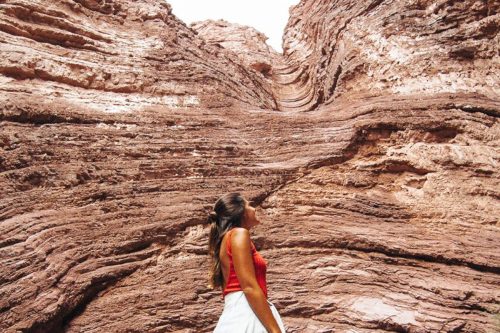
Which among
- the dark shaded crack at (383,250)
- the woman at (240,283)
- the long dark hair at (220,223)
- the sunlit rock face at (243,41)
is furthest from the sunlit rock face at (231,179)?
the sunlit rock face at (243,41)

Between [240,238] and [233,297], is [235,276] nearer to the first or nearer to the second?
[233,297]

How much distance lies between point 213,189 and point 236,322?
13.0ft

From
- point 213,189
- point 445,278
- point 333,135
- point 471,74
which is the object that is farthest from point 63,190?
point 471,74

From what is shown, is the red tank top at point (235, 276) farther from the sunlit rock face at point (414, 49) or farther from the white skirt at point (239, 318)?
the sunlit rock face at point (414, 49)

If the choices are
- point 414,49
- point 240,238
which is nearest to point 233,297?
point 240,238

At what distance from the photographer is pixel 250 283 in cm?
355

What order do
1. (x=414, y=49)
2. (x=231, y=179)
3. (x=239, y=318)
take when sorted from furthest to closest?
(x=414, y=49) < (x=231, y=179) < (x=239, y=318)

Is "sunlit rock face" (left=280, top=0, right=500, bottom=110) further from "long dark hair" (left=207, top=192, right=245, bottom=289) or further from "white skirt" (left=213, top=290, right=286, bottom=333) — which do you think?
"white skirt" (left=213, top=290, right=286, bottom=333)

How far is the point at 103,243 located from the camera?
20.4ft

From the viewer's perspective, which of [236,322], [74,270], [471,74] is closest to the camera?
[236,322]

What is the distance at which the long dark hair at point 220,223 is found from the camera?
13.1 ft

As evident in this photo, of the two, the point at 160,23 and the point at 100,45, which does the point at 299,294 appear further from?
the point at 160,23

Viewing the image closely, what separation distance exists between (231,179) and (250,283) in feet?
13.5

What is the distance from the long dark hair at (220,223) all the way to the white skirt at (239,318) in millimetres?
371
